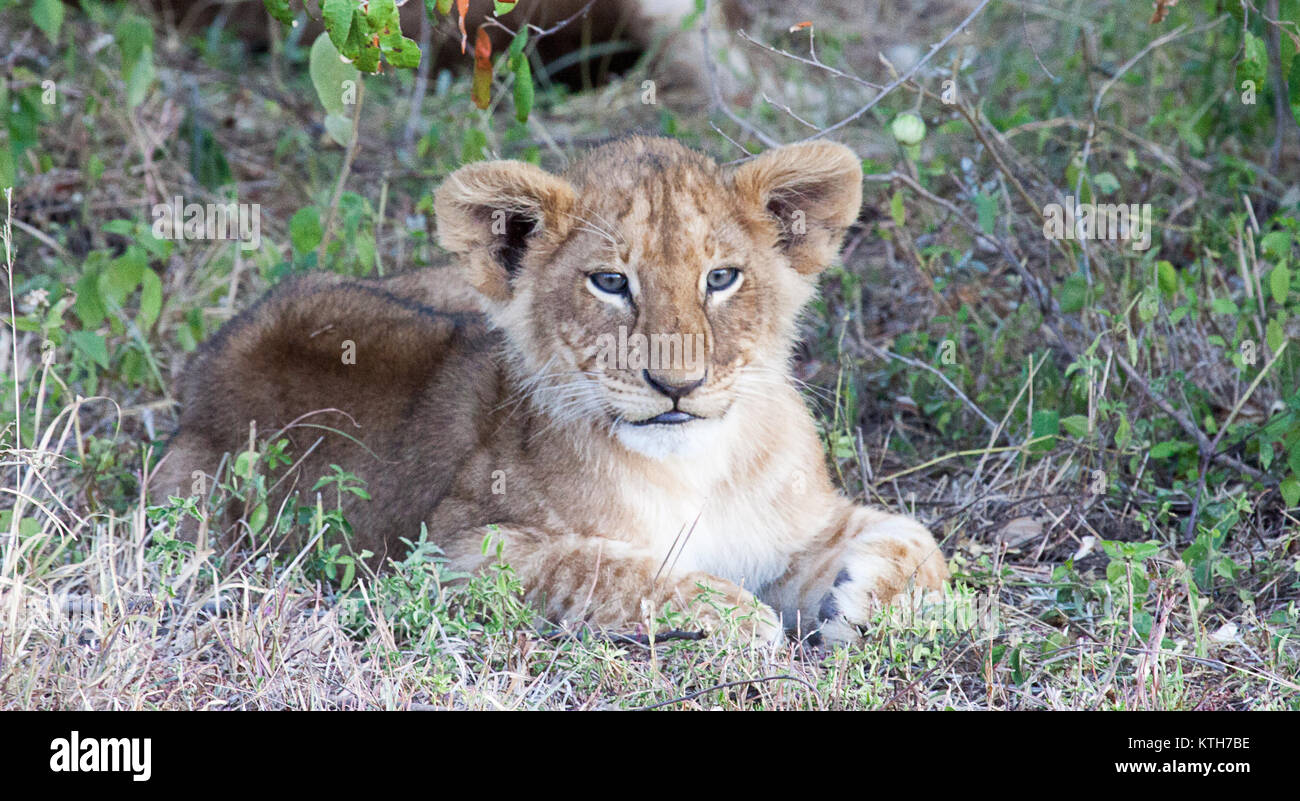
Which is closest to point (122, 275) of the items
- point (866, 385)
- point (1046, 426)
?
point (866, 385)

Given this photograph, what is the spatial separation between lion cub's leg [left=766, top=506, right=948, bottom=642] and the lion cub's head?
462mm

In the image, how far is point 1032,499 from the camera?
4.34 metres

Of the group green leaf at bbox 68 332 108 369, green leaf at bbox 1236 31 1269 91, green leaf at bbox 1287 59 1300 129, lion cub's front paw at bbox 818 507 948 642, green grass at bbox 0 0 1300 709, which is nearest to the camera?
green grass at bbox 0 0 1300 709

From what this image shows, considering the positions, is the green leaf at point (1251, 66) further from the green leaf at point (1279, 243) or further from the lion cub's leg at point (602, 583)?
the lion cub's leg at point (602, 583)

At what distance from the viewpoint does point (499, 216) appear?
3795 millimetres

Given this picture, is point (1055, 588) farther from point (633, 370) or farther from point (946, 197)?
point (946, 197)

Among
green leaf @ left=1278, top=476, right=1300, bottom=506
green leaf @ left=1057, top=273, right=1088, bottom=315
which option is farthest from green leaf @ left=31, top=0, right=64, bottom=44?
green leaf @ left=1278, top=476, right=1300, bottom=506

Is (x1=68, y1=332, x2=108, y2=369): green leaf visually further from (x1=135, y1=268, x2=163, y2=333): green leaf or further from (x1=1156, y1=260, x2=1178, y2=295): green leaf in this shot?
(x1=1156, y1=260, x2=1178, y2=295): green leaf

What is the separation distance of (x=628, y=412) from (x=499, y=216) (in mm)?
629

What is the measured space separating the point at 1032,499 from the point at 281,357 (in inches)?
87.0

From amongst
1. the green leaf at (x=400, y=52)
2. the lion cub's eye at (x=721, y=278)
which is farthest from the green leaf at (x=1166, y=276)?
the green leaf at (x=400, y=52)

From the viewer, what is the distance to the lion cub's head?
139 inches

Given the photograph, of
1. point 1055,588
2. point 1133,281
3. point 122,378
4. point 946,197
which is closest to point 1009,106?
point 946,197

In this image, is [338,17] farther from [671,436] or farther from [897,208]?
[897,208]
